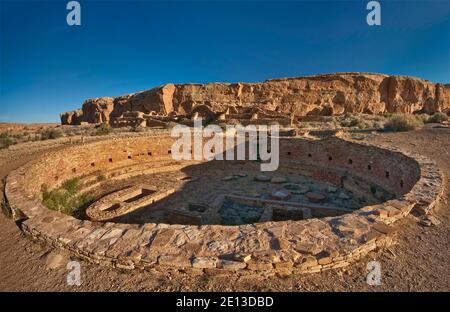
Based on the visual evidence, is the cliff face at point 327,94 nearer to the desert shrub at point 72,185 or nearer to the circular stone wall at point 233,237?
the desert shrub at point 72,185

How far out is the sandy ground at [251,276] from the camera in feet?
10.1

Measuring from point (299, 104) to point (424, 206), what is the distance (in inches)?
1429

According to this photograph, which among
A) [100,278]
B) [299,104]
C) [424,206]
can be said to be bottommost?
[100,278]

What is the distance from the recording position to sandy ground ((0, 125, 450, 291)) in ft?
10.1

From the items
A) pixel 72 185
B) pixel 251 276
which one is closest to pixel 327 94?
pixel 72 185

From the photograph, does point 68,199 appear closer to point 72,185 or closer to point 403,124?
point 72,185

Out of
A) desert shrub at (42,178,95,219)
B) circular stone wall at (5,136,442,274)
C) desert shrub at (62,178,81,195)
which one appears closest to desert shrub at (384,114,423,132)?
circular stone wall at (5,136,442,274)

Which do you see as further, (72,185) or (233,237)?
(72,185)

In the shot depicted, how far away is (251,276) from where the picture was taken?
3.19 m

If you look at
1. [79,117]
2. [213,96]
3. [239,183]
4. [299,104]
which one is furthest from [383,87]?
[79,117]

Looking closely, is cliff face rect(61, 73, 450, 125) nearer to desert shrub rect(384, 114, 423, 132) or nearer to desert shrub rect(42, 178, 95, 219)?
desert shrub rect(384, 114, 423, 132)

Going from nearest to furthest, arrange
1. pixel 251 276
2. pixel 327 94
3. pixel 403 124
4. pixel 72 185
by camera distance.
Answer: pixel 251 276 < pixel 72 185 < pixel 403 124 < pixel 327 94
